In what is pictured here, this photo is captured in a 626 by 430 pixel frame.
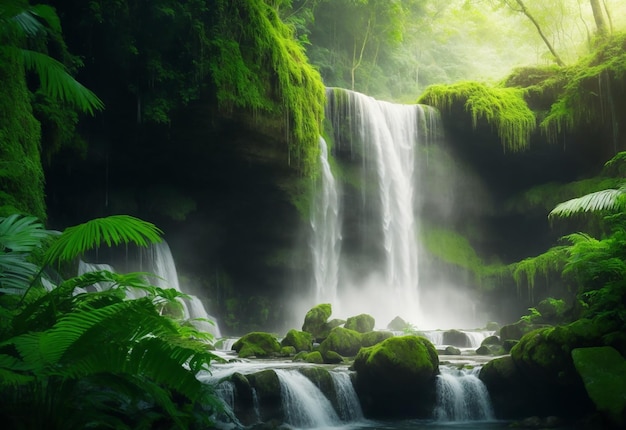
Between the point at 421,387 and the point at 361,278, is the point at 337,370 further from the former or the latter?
the point at 361,278

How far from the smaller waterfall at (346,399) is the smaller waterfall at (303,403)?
7.6 inches

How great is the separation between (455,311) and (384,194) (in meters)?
5.24

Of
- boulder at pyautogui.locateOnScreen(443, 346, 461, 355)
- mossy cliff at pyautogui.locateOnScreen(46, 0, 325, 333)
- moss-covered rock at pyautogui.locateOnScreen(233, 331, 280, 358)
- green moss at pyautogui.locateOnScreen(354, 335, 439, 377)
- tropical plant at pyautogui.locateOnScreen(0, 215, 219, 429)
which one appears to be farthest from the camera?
mossy cliff at pyautogui.locateOnScreen(46, 0, 325, 333)

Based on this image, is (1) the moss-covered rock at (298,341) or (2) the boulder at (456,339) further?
(2) the boulder at (456,339)

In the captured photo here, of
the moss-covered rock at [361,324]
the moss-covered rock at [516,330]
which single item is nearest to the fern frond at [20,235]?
the moss-covered rock at [361,324]

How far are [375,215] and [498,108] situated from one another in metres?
5.88

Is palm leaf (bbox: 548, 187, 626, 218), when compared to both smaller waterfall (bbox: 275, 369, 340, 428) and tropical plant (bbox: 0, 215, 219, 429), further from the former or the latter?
tropical plant (bbox: 0, 215, 219, 429)

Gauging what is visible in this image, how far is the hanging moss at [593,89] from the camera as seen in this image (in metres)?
18.7

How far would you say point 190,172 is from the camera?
56.6ft

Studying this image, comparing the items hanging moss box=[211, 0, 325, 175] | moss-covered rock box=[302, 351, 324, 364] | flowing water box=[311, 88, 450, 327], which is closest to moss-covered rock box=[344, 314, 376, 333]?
moss-covered rock box=[302, 351, 324, 364]

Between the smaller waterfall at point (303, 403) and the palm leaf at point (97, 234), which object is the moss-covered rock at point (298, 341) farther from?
the palm leaf at point (97, 234)

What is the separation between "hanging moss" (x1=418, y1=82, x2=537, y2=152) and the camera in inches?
806

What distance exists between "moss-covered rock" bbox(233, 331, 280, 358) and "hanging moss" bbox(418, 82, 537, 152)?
1247 cm

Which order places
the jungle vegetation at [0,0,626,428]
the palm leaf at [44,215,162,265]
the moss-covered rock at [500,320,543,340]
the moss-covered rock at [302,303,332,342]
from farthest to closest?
the moss-covered rock at [302,303,332,342] → the moss-covered rock at [500,320,543,340] → the palm leaf at [44,215,162,265] → the jungle vegetation at [0,0,626,428]
